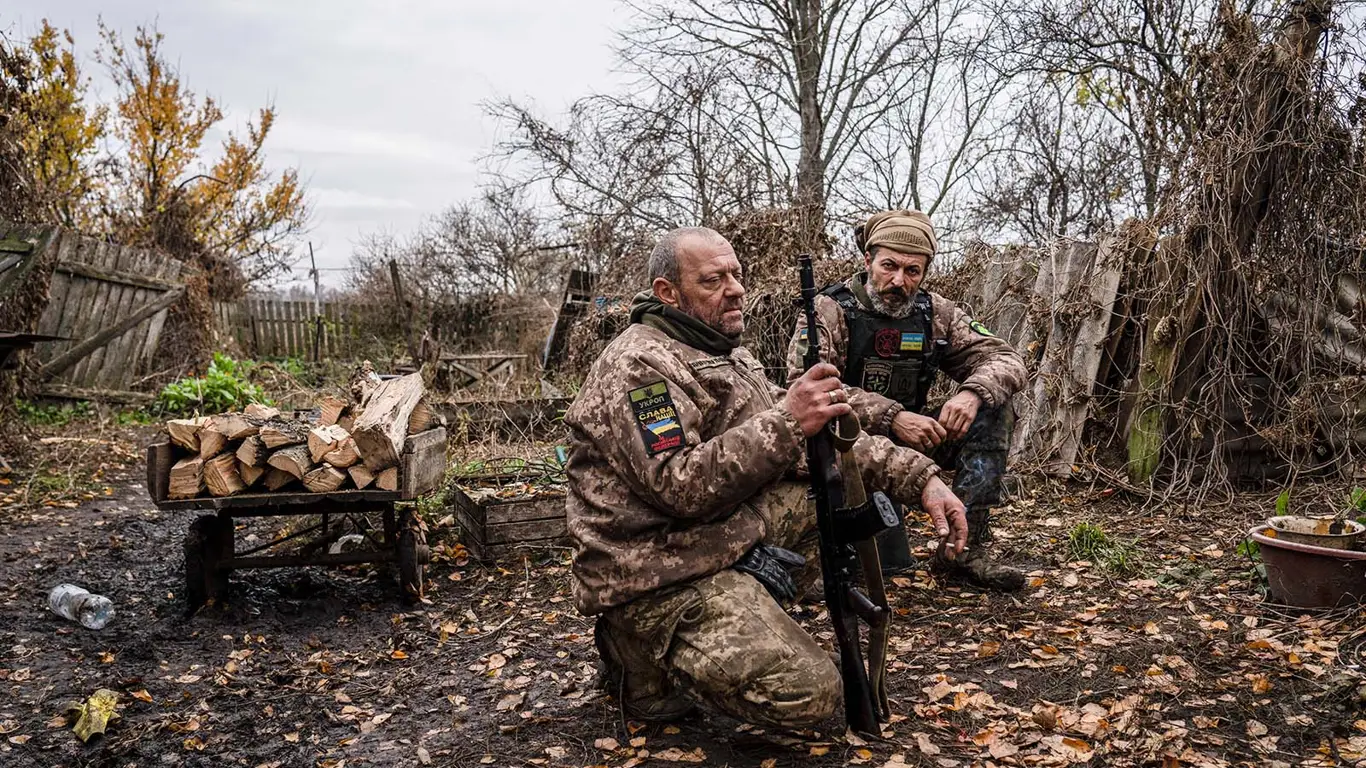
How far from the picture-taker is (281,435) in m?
4.62

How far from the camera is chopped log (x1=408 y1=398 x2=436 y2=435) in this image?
5.42 meters

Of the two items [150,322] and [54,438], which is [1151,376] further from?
[150,322]

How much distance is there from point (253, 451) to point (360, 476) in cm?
53

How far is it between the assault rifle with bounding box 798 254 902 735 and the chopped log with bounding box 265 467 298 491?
2.88m

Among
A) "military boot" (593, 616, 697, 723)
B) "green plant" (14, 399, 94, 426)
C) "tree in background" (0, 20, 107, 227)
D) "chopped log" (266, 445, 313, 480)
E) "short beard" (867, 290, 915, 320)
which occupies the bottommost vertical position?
"military boot" (593, 616, 697, 723)

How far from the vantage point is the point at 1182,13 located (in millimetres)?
9781

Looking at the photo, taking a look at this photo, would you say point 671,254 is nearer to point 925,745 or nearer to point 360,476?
point 925,745

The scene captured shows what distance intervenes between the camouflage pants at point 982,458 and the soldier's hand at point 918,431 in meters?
0.47

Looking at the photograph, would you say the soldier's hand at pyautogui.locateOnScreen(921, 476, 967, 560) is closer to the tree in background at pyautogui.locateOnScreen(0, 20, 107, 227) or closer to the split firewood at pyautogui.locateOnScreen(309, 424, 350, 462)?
the split firewood at pyautogui.locateOnScreen(309, 424, 350, 462)

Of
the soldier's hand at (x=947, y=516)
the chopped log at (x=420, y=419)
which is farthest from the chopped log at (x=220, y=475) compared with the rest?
the soldier's hand at (x=947, y=516)

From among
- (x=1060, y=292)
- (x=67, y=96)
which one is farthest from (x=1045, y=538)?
(x=67, y=96)

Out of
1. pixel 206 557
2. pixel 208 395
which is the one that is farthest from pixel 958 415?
pixel 208 395

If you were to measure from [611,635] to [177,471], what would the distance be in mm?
2547

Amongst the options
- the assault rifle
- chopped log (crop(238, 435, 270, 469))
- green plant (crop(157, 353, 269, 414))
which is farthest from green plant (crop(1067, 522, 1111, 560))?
green plant (crop(157, 353, 269, 414))
